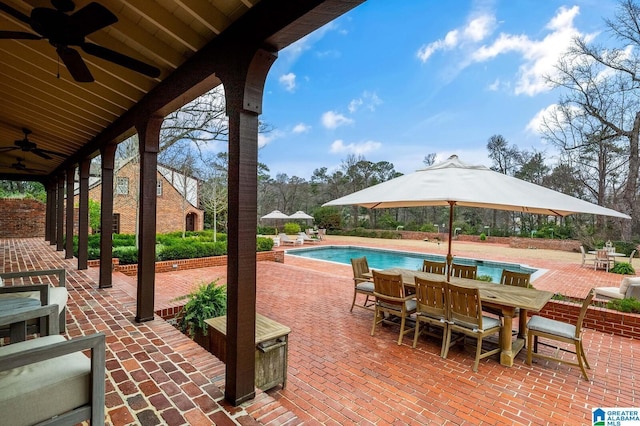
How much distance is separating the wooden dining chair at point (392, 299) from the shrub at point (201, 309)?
2.23 metres

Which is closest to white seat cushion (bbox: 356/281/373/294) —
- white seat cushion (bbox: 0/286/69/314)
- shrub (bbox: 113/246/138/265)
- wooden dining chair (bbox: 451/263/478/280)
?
wooden dining chair (bbox: 451/263/478/280)

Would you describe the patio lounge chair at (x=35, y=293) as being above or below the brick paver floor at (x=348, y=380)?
above

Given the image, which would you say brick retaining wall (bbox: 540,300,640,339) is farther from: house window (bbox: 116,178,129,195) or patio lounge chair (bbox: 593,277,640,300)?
house window (bbox: 116,178,129,195)

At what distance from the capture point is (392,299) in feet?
13.6

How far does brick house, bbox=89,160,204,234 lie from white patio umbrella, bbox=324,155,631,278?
→ 43.6 ft

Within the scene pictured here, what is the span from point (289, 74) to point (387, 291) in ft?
81.9

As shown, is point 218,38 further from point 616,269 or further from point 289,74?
point 289,74

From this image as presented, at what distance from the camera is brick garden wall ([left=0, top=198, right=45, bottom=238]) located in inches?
513

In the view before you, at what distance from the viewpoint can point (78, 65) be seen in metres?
2.26

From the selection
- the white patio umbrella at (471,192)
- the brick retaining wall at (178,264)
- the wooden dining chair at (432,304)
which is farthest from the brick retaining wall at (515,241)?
the wooden dining chair at (432,304)

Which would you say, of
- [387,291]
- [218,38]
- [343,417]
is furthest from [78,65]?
[387,291]

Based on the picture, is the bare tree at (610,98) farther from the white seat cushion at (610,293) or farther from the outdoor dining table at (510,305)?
the outdoor dining table at (510,305)

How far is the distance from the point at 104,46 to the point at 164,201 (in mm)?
18128

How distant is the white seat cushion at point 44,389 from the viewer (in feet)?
4.33
